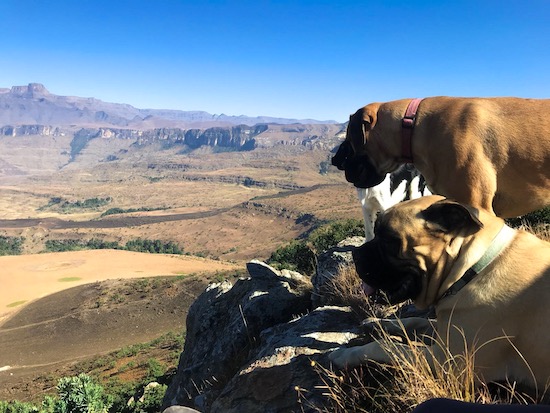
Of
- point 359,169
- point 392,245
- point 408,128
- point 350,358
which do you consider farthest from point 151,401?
point 392,245

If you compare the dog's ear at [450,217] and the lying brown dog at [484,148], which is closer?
the dog's ear at [450,217]

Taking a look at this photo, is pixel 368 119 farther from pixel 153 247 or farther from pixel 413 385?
pixel 153 247

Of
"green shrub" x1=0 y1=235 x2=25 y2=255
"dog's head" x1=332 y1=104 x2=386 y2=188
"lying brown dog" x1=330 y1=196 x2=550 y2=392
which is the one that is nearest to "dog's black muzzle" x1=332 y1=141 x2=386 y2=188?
"dog's head" x1=332 y1=104 x2=386 y2=188

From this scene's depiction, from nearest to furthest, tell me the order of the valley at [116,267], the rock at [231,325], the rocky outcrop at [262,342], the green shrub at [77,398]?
the rocky outcrop at [262,342], the rock at [231,325], the green shrub at [77,398], the valley at [116,267]

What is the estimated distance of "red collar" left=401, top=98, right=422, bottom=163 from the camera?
3.97 metres

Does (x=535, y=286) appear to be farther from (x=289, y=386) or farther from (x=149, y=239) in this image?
(x=149, y=239)

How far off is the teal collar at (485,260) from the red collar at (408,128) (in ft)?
5.38

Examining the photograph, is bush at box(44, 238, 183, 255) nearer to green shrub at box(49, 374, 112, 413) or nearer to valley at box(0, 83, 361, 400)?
valley at box(0, 83, 361, 400)

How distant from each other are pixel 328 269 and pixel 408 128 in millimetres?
3284

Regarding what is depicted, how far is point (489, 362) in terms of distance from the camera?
91.5 inches

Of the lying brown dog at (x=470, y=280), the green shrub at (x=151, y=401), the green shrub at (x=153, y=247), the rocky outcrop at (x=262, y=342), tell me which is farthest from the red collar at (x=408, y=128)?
the green shrub at (x=153, y=247)

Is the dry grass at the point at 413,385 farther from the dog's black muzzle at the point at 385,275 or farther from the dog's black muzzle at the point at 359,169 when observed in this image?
the dog's black muzzle at the point at 359,169

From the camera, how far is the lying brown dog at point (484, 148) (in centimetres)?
338

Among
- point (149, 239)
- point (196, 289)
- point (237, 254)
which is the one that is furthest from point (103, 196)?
point (196, 289)
